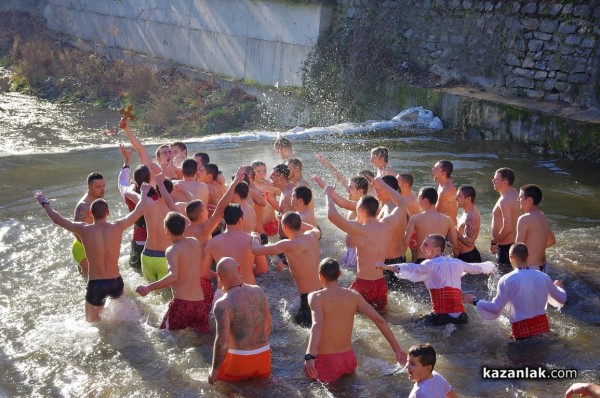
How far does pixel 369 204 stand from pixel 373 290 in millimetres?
930

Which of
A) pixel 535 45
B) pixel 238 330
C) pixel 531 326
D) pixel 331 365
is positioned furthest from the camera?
pixel 535 45

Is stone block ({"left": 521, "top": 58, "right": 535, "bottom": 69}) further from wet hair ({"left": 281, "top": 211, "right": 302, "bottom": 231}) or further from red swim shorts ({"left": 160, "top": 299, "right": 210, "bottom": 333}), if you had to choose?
red swim shorts ({"left": 160, "top": 299, "right": 210, "bottom": 333})

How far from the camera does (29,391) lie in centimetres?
709

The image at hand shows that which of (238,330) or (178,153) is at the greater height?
(178,153)

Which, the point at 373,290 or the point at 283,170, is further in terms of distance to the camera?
the point at 283,170

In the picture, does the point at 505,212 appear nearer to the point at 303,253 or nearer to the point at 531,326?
the point at 531,326

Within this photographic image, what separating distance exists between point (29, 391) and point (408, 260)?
479cm

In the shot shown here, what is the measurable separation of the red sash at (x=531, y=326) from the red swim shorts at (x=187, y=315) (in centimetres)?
304

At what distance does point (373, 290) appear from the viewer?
8477 mm

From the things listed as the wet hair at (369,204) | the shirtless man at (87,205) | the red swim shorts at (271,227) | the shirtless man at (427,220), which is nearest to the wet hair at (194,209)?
the shirtless man at (87,205)

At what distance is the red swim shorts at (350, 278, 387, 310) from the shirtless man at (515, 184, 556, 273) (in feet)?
5.50

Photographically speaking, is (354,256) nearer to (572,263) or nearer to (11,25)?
(572,263)

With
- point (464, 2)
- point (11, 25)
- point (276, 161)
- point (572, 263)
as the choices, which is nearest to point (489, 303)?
point (572, 263)

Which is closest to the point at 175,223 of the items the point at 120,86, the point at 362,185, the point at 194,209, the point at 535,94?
the point at 194,209
